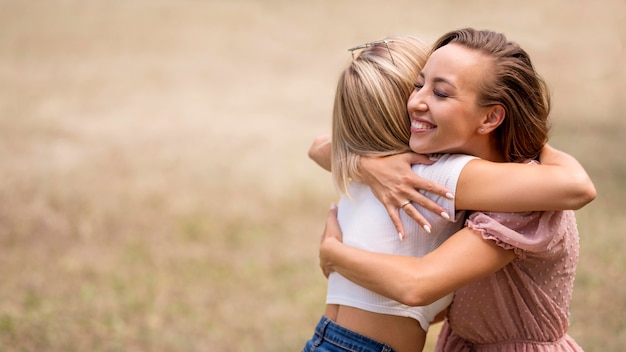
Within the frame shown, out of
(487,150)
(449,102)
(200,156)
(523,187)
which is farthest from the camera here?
(200,156)

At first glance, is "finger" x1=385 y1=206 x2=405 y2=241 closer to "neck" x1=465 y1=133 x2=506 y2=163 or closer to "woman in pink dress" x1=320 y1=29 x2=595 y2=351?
"woman in pink dress" x1=320 y1=29 x2=595 y2=351

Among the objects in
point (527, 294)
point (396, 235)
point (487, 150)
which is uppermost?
point (487, 150)

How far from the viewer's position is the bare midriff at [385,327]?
2383 mm

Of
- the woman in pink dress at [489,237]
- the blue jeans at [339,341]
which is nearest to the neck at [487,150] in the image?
the woman in pink dress at [489,237]

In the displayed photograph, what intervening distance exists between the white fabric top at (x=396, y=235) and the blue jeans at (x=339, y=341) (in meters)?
0.08

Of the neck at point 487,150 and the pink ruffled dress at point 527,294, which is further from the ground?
the neck at point 487,150

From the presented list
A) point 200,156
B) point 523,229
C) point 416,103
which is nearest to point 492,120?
point 416,103

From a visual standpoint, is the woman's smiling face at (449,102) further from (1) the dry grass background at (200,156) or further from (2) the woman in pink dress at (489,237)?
(1) the dry grass background at (200,156)

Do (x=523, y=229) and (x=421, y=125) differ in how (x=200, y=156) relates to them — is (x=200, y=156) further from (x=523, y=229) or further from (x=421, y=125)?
(x=523, y=229)

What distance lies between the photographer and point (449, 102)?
2.27m

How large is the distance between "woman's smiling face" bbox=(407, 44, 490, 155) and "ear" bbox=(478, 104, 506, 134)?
0.01 m

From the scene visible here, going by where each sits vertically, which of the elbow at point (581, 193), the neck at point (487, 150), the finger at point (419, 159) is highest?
the neck at point (487, 150)

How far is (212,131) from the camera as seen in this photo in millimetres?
9711

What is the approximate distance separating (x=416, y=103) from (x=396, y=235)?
39 cm
